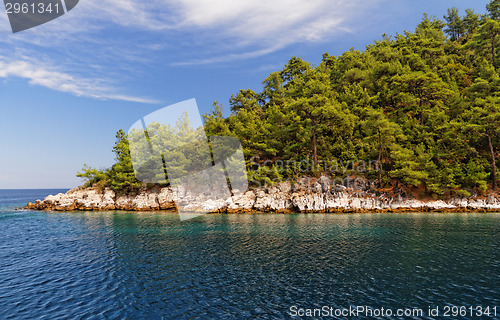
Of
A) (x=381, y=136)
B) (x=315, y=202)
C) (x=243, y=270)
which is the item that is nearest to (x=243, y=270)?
(x=243, y=270)

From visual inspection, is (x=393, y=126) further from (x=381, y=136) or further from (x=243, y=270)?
(x=243, y=270)

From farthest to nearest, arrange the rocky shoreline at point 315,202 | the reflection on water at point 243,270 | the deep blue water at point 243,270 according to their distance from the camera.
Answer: the rocky shoreline at point 315,202 → the reflection on water at point 243,270 → the deep blue water at point 243,270

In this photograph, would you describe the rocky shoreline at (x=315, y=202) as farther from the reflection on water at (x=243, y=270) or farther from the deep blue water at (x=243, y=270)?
the deep blue water at (x=243, y=270)

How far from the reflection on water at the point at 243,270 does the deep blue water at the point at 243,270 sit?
0.10 m

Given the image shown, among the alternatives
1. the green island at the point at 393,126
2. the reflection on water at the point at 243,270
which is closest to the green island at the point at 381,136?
the green island at the point at 393,126

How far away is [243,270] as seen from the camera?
20781 millimetres

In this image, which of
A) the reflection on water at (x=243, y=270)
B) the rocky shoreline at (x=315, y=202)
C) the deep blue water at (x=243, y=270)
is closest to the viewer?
the deep blue water at (x=243, y=270)

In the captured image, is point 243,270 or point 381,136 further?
point 381,136

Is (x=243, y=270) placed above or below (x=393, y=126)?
below

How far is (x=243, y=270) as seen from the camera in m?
20.8

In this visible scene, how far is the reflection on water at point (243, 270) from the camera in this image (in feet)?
50.1

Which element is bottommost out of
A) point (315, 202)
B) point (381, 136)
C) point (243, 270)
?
point (243, 270)

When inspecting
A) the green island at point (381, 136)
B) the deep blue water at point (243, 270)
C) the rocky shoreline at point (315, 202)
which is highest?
the green island at point (381, 136)

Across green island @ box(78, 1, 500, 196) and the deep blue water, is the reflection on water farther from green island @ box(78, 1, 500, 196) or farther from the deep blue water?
green island @ box(78, 1, 500, 196)
